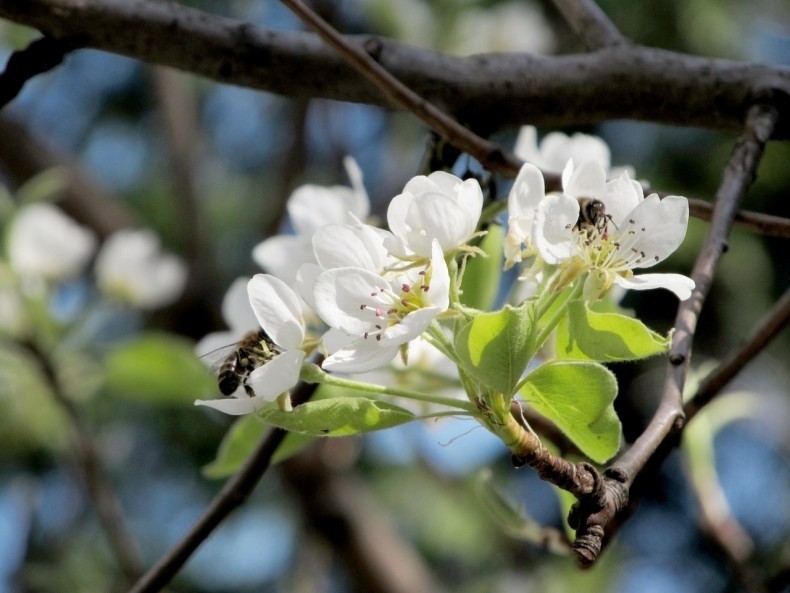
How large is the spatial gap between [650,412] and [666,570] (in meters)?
0.46

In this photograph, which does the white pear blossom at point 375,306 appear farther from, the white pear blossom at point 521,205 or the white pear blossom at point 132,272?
the white pear blossom at point 132,272

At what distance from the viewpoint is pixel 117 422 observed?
3.01m

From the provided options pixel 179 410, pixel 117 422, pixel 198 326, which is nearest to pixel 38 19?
pixel 198 326

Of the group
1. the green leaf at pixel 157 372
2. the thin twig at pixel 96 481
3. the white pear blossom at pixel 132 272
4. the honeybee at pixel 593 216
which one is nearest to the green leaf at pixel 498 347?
the honeybee at pixel 593 216

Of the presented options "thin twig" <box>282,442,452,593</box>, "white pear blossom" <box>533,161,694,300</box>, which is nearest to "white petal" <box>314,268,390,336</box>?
"white pear blossom" <box>533,161,694,300</box>

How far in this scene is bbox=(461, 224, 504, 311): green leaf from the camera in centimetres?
89

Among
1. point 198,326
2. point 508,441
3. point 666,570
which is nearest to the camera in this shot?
point 508,441

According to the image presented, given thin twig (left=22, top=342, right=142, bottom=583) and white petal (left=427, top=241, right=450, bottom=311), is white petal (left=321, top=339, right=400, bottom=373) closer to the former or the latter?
white petal (left=427, top=241, right=450, bottom=311)

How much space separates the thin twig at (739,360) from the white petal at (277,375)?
1.22 feet

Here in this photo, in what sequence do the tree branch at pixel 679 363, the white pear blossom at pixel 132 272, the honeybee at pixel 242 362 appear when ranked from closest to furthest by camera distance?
the tree branch at pixel 679 363
the honeybee at pixel 242 362
the white pear blossom at pixel 132 272

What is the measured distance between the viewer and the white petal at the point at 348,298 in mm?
644

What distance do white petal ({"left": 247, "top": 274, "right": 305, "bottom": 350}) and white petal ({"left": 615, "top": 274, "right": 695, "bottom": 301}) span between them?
0.20 metres

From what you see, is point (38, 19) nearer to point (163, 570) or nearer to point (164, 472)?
point (163, 570)

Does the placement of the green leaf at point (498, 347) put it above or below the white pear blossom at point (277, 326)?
above
